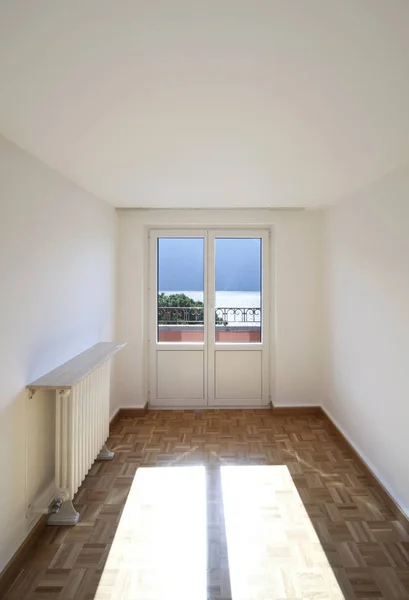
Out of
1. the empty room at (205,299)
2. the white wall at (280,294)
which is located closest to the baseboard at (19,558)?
the empty room at (205,299)

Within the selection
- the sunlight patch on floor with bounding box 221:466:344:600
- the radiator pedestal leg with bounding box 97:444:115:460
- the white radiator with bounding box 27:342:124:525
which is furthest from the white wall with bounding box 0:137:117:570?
the sunlight patch on floor with bounding box 221:466:344:600

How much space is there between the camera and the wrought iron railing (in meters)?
4.56

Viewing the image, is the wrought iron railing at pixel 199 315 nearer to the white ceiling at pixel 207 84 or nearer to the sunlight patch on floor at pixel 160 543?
the sunlight patch on floor at pixel 160 543

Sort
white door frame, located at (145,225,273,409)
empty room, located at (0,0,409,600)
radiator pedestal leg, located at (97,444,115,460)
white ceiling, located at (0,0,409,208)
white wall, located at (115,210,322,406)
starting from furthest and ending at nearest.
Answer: white door frame, located at (145,225,273,409) → white wall, located at (115,210,322,406) → radiator pedestal leg, located at (97,444,115,460) → empty room, located at (0,0,409,600) → white ceiling, located at (0,0,409,208)

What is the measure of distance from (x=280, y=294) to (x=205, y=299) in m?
0.94

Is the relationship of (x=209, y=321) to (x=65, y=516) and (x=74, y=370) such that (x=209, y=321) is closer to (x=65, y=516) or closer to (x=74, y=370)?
(x=74, y=370)

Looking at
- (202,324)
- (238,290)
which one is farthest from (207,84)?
(202,324)

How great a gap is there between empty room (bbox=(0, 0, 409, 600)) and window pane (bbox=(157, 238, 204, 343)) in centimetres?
3

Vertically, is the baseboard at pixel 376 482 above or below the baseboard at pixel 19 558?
above

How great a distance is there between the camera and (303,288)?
14.3ft

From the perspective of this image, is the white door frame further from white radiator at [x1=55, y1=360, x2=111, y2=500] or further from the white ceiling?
the white ceiling

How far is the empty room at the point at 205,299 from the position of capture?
1.27m

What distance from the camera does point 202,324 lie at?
457 cm

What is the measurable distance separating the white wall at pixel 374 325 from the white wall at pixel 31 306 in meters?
2.50
